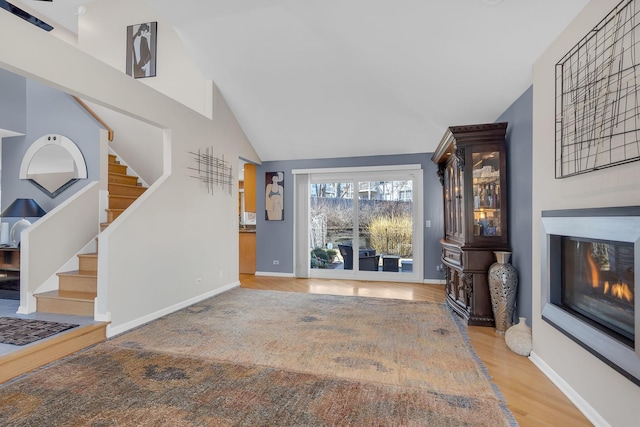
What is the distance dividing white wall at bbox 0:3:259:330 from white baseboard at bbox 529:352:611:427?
3.82 meters

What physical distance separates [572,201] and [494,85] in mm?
1820

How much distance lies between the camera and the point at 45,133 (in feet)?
14.1

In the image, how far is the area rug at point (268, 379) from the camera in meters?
1.87

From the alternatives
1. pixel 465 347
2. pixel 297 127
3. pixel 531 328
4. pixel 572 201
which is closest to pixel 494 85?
pixel 572 201

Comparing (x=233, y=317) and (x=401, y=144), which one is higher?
(x=401, y=144)

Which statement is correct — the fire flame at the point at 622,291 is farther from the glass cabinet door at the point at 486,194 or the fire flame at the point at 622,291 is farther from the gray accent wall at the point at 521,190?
the glass cabinet door at the point at 486,194

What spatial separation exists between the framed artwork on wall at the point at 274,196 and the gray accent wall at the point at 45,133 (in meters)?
2.99

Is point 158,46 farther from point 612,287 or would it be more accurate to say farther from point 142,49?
point 612,287

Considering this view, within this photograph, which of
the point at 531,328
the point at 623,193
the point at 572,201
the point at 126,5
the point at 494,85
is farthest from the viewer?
the point at 126,5

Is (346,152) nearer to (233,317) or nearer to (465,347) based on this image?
(233,317)

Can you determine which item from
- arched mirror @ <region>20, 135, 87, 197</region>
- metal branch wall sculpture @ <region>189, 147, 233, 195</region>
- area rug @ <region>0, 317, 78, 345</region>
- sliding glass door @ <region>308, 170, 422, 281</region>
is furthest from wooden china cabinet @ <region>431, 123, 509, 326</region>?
arched mirror @ <region>20, 135, 87, 197</region>

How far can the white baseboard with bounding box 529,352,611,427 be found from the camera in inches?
70.6

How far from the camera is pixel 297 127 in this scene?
217 inches

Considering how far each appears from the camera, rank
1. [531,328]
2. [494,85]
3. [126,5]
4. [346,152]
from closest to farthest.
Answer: [531,328] → [494,85] → [126,5] → [346,152]
